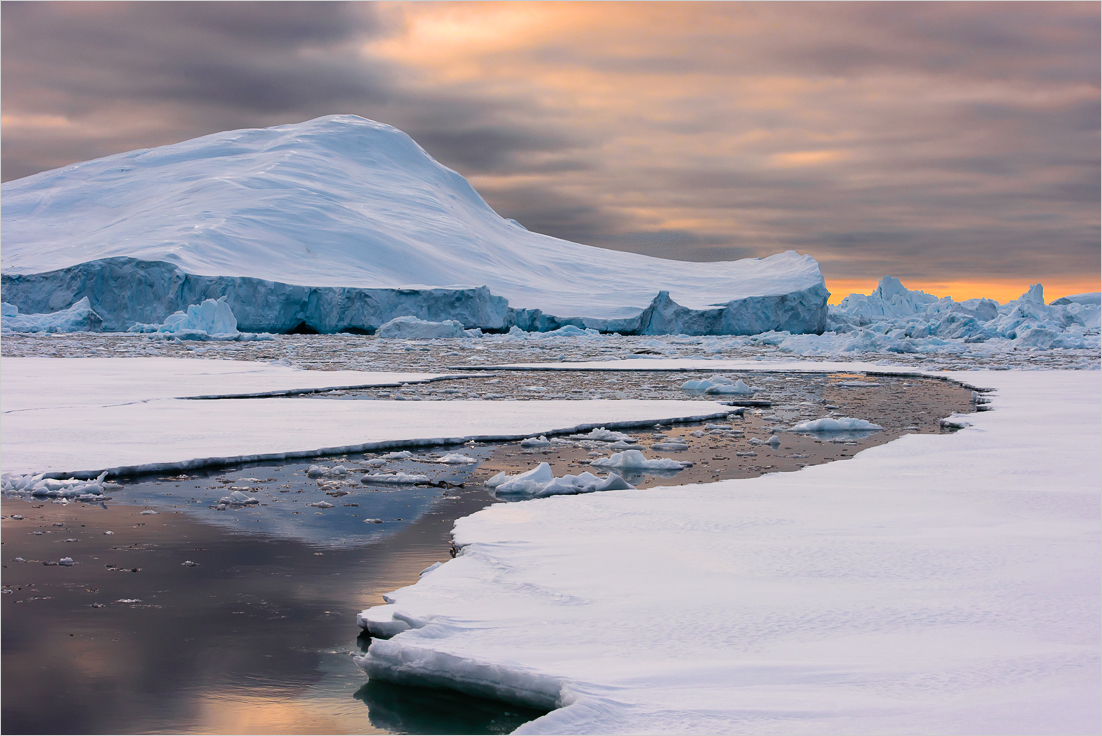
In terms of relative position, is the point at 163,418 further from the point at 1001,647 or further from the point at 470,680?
the point at 1001,647

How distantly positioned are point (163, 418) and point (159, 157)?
2462 inches

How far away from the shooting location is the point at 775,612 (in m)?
3.40

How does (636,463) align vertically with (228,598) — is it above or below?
above

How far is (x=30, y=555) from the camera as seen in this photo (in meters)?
4.70

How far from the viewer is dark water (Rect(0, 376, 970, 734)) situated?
3000 millimetres

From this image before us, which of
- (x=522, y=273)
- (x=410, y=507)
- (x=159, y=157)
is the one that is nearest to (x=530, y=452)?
(x=410, y=507)

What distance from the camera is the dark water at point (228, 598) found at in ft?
9.84

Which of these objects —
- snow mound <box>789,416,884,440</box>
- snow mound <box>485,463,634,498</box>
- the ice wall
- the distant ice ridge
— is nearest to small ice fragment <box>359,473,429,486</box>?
snow mound <box>485,463,634,498</box>

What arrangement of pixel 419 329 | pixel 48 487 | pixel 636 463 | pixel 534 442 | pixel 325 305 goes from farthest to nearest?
pixel 325 305
pixel 419 329
pixel 534 442
pixel 636 463
pixel 48 487

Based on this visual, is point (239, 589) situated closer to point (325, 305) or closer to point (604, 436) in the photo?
point (604, 436)

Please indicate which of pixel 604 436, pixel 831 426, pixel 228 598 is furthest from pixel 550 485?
pixel 831 426

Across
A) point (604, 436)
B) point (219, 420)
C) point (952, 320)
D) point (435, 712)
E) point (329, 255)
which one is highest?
point (329, 255)

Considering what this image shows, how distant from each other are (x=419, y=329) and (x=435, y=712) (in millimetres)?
36781

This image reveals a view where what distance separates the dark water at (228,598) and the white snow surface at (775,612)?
221mm
